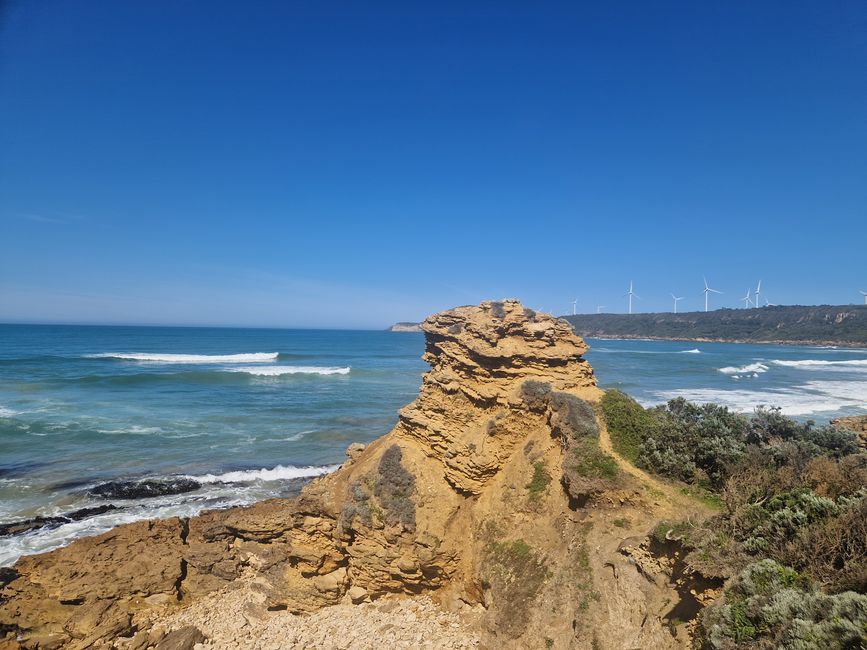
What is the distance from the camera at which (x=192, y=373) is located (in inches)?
1716

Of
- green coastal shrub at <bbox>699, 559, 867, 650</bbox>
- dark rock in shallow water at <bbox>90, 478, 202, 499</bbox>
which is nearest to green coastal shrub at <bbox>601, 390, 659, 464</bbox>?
green coastal shrub at <bbox>699, 559, 867, 650</bbox>

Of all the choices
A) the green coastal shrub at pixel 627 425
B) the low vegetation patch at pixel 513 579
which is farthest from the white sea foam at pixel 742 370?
the low vegetation patch at pixel 513 579

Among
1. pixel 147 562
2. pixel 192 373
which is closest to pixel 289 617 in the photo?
pixel 147 562

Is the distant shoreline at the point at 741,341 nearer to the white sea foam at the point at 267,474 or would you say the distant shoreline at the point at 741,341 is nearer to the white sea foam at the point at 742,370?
the white sea foam at the point at 742,370

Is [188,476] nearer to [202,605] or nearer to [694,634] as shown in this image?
[202,605]

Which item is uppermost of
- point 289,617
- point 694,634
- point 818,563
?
point 818,563

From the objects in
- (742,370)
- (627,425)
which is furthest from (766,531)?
(742,370)

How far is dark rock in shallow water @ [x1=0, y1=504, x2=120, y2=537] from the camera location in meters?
12.5

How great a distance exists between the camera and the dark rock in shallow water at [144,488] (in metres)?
15.0

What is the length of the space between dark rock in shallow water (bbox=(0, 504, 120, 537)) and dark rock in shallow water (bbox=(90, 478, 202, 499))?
93 cm

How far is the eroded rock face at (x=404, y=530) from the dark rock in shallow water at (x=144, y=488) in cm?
499

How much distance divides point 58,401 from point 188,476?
744 inches

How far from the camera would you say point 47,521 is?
13.1 metres

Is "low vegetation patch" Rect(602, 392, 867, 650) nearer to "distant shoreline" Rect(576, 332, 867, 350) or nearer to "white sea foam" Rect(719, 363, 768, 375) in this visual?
"white sea foam" Rect(719, 363, 768, 375)
